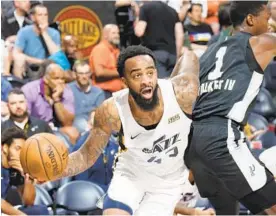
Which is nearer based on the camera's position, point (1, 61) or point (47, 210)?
point (47, 210)

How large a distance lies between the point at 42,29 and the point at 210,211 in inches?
167

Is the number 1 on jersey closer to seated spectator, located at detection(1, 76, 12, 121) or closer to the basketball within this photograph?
the basketball

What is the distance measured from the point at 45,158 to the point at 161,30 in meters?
4.62

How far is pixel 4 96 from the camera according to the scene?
337 inches

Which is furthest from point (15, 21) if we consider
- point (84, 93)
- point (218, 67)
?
point (218, 67)

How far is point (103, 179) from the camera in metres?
7.77

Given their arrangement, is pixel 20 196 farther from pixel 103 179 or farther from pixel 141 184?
pixel 141 184

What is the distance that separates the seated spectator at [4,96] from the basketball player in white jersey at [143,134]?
305 centimetres

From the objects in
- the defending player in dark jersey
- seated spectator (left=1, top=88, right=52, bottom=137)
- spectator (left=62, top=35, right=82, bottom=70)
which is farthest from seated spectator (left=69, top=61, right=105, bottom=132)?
the defending player in dark jersey

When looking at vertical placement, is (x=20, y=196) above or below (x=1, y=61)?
below

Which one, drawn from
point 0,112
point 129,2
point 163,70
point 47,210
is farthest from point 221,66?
point 129,2

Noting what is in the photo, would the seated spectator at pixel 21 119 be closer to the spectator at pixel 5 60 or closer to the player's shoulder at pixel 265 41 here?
the spectator at pixel 5 60

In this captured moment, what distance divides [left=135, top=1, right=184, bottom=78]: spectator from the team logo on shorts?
1.48 m

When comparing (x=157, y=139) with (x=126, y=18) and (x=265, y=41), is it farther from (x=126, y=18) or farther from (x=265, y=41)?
(x=126, y=18)
